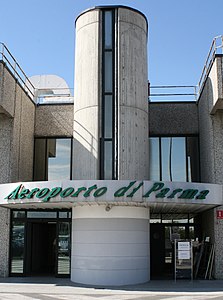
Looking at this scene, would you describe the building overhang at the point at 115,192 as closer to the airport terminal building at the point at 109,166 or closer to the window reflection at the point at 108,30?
the airport terminal building at the point at 109,166

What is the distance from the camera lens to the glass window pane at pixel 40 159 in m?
19.8

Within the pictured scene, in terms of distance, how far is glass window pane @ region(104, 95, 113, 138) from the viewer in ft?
52.8

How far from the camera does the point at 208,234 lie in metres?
17.5

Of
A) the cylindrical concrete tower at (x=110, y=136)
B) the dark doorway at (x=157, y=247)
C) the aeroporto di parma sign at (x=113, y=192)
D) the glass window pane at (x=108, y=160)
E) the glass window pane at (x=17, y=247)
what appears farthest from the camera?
the dark doorway at (x=157, y=247)

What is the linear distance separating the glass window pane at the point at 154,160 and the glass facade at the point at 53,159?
155 inches

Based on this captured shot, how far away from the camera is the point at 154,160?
65.2 feet

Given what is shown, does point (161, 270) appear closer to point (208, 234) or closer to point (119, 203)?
point (208, 234)

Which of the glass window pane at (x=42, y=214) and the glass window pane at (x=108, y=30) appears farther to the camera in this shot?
the glass window pane at (x=42, y=214)

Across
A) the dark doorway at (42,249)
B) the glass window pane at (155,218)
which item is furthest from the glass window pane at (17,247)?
the glass window pane at (155,218)

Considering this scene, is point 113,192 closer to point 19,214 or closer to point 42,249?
point 19,214

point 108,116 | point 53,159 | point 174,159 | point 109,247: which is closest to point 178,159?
point 174,159

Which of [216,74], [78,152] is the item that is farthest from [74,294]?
[216,74]

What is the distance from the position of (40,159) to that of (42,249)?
4679mm

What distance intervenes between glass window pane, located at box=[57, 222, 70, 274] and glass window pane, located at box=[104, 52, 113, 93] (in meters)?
5.89
